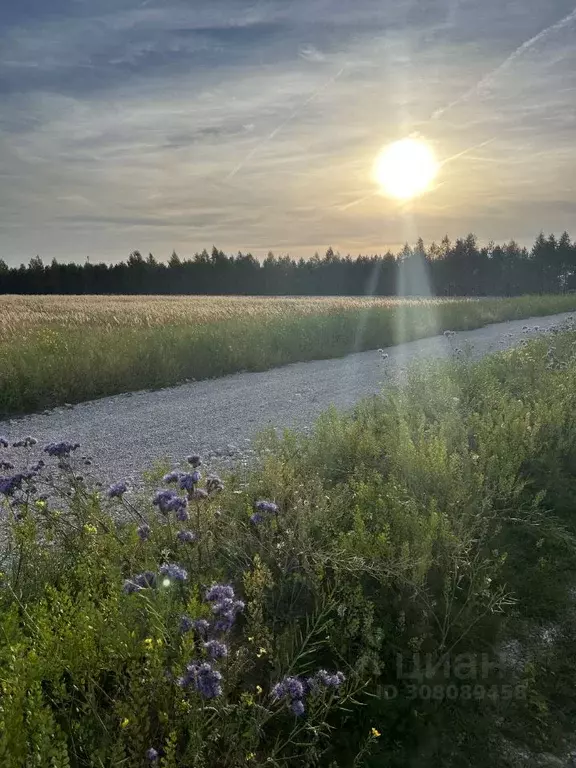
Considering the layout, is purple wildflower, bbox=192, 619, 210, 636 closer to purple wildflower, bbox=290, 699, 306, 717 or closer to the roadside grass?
purple wildflower, bbox=290, 699, 306, 717

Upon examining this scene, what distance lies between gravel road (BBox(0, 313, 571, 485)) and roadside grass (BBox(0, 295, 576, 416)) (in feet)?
1.87

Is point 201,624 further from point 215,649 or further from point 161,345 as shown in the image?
point 161,345

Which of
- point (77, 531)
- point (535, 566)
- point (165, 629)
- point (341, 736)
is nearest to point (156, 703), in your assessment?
point (165, 629)

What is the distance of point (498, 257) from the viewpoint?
76.1 metres

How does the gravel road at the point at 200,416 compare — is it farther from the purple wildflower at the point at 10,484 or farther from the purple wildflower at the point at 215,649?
the purple wildflower at the point at 215,649

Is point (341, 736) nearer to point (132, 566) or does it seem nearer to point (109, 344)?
point (132, 566)

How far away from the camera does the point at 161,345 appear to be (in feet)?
42.5

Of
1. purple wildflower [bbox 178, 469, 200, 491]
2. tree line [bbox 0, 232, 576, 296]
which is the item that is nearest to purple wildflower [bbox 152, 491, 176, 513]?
purple wildflower [bbox 178, 469, 200, 491]

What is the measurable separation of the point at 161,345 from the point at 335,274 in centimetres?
6908

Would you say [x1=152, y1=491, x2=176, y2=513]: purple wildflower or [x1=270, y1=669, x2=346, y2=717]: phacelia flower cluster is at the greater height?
[x1=152, y1=491, x2=176, y2=513]: purple wildflower

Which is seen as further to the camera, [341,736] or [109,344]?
[109,344]

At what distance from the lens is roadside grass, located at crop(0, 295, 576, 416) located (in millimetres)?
10648

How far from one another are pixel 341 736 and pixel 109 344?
11449 mm

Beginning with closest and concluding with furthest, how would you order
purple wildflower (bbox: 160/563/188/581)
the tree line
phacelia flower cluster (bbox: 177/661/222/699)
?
1. phacelia flower cluster (bbox: 177/661/222/699)
2. purple wildflower (bbox: 160/563/188/581)
3. the tree line
